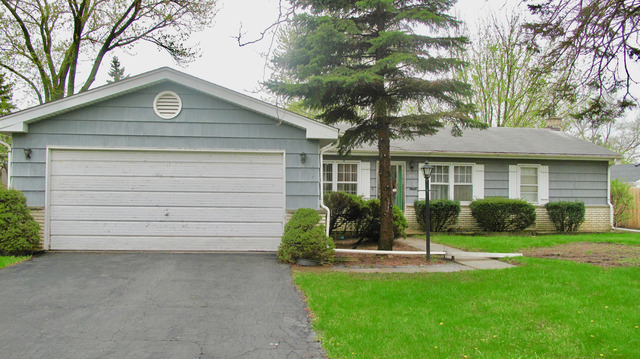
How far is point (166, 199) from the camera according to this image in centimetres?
854

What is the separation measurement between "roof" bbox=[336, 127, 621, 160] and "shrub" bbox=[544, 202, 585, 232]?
169 centimetres

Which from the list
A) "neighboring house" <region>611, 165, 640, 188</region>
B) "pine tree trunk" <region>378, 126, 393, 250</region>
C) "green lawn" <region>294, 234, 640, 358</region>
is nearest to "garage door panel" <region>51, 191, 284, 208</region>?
"pine tree trunk" <region>378, 126, 393, 250</region>

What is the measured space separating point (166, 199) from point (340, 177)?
6.26 meters

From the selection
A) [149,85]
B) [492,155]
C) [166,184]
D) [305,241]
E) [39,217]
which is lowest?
[305,241]

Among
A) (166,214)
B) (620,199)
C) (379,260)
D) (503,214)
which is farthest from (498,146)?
(166,214)

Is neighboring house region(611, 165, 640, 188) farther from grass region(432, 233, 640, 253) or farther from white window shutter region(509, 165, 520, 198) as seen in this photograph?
grass region(432, 233, 640, 253)

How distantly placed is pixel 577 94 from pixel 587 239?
22.5ft

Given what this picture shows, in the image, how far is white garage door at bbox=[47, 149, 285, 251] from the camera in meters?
8.40

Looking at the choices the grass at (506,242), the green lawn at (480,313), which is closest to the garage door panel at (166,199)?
the green lawn at (480,313)

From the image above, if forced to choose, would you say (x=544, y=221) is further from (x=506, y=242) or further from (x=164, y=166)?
(x=164, y=166)

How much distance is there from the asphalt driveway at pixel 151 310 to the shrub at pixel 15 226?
0.49m

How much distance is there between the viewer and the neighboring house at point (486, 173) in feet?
44.3

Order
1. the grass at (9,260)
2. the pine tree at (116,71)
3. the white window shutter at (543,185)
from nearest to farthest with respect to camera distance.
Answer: the grass at (9,260), the white window shutter at (543,185), the pine tree at (116,71)

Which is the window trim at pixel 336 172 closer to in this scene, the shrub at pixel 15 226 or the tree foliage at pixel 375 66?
the tree foliage at pixel 375 66
